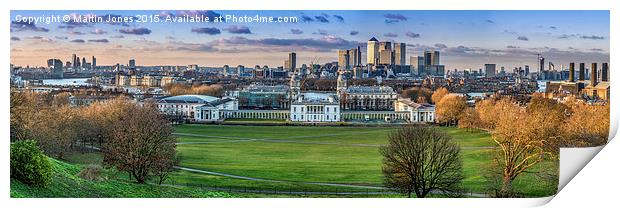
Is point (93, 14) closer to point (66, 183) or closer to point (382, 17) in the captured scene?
point (66, 183)

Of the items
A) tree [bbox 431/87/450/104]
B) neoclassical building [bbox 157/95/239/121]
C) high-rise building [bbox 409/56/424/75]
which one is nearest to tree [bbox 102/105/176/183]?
neoclassical building [bbox 157/95/239/121]

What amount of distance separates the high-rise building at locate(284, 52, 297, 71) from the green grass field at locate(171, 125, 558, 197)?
1003mm

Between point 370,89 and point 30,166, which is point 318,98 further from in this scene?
point 30,166

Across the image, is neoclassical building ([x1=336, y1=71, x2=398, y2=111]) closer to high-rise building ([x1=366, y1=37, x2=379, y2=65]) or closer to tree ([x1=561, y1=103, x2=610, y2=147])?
high-rise building ([x1=366, y1=37, x2=379, y2=65])

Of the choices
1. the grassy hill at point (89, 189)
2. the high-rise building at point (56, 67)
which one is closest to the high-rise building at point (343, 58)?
the grassy hill at point (89, 189)

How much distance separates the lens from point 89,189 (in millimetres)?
14023

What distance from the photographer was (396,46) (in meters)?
15.2

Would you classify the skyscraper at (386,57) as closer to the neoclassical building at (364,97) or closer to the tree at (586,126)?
the neoclassical building at (364,97)

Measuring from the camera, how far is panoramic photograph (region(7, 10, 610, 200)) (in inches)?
587

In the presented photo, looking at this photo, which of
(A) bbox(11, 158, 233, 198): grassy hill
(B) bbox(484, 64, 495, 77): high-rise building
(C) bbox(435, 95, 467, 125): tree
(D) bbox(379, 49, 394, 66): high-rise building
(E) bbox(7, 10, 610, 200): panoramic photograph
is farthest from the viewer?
(C) bbox(435, 95, 467, 125): tree

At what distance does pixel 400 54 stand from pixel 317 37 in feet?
4.37

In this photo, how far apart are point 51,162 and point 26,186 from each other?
1.78ft
